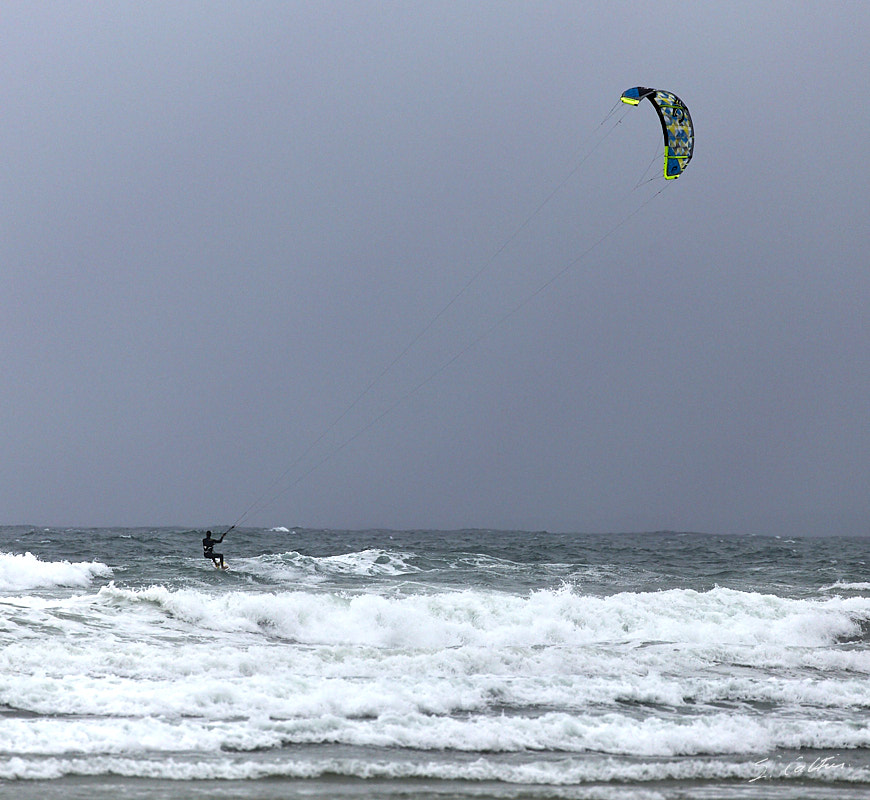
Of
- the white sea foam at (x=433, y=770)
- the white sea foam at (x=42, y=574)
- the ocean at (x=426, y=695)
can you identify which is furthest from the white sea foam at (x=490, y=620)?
the white sea foam at (x=433, y=770)

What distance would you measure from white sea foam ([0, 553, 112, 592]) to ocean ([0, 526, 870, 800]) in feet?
0.51

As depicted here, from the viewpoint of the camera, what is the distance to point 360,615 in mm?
15312

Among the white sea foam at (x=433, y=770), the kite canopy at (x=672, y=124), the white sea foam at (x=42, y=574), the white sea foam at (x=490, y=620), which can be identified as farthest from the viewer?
the white sea foam at (x=42, y=574)

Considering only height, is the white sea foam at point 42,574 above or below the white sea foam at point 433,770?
below

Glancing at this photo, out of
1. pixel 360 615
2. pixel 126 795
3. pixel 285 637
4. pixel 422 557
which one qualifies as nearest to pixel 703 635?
pixel 360 615

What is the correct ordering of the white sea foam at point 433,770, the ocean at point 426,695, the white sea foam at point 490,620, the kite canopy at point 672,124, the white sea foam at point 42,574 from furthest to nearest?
the white sea foam at point 42,574 → the kite canopy at point 672,124 → the white sea foam at point 490,620 → the ocean at point 426,695 → the white sea foam at point 433,770

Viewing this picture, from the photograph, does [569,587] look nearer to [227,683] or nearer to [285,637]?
[285,637]

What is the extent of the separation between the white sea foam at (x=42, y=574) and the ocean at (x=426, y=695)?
155 mm

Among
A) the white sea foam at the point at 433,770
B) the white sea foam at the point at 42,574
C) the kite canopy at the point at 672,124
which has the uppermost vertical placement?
the kite canopy at the point at 672,124

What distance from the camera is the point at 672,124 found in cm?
1744

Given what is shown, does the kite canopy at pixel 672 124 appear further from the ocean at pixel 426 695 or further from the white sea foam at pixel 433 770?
the white sea foam at pixel 433 770

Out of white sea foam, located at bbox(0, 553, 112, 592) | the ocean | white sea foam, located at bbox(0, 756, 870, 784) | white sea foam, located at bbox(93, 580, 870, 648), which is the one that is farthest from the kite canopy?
white sea foam, located at bbox(0, 553, 112, 592)

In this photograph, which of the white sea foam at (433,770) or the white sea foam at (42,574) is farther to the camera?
the white sea foam at (42,574)

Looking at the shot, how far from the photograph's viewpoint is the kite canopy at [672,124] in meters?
17.2
